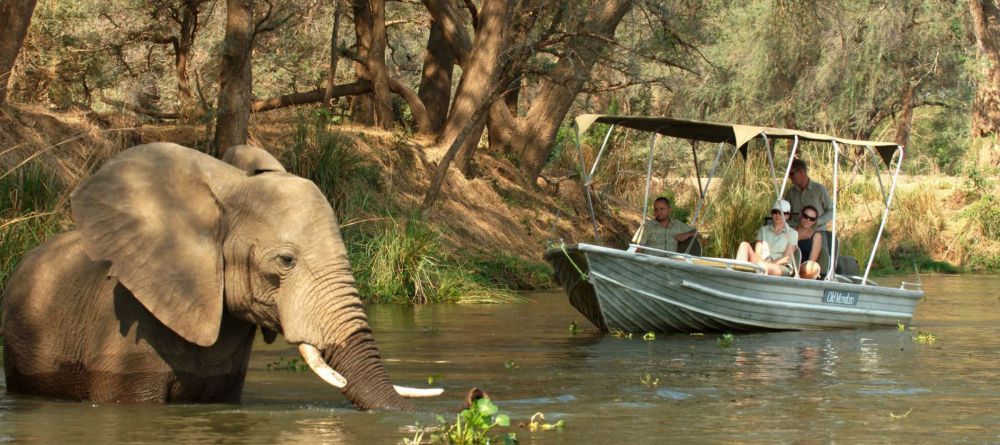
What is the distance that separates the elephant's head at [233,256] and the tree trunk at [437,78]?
55.8ft

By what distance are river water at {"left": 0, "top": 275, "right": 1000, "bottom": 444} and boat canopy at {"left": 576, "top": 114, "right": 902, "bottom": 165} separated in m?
2.04

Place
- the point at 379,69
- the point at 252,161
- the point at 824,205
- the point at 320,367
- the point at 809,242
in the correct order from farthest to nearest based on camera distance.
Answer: the point at 379,69
the point at 824,205
the point at 809,242
the point at 252,161
the point at 320,367

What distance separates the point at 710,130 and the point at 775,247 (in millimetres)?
1542

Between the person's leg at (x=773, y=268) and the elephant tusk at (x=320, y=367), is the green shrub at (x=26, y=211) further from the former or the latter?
the person's leg at (x=773, y=268)

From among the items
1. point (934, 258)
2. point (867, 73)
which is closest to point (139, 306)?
point (934, 258)

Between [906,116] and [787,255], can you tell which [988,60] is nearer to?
[906,116]

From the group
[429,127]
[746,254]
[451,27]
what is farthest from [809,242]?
[429,127]

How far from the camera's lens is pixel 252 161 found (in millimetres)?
7941

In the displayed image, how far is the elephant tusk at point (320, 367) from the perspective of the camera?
704 centimetres

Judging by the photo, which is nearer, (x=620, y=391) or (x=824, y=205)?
(x=620, y=391)

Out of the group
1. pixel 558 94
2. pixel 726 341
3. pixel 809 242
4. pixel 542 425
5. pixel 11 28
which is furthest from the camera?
pixel 558 94

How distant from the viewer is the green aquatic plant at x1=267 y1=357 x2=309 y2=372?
35.5 feet

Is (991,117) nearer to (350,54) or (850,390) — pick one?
(350,54)

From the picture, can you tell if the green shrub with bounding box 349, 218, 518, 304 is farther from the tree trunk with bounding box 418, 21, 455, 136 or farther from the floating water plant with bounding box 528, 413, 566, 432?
the floating water plant with bounding box 528, 413, 566, 432
